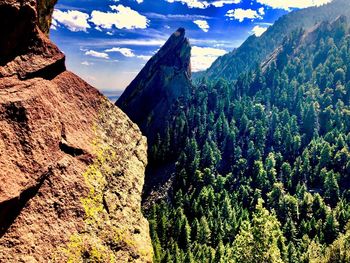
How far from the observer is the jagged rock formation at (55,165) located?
13164 millimetres

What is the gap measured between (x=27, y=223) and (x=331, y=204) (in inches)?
7660

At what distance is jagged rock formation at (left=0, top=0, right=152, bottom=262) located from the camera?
13164 mm

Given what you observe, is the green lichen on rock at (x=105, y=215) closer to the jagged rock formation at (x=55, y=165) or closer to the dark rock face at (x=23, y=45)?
the jagged rock formation at (x=55, y=165)

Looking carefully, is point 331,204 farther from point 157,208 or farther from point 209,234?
point 157,208

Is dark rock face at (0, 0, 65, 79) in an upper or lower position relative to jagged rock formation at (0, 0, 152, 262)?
upper

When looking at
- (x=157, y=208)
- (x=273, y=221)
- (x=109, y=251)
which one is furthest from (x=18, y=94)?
(x=157, y=208)

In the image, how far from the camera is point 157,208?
170000 mm

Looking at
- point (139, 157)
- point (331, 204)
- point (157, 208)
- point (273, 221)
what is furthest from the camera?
point (331, 204)

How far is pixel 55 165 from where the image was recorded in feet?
49.1

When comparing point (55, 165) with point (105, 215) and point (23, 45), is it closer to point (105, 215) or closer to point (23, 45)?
point (105, 215)

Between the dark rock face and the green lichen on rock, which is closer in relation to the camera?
the green lichen on rock

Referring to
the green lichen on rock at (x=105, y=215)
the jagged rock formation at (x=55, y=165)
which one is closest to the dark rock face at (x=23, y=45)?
the jagged rock formation at (x=55, y=165)

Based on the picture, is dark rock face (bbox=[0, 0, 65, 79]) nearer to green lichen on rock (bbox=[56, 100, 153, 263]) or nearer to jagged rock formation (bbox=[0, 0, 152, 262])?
jagged rock formation (bbox=[0, 0, 152, 262])

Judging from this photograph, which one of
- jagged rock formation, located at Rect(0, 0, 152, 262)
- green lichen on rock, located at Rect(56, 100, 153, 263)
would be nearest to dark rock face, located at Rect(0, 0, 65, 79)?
jagged rock formation, located at Rect(0, 0, 152, 262)
